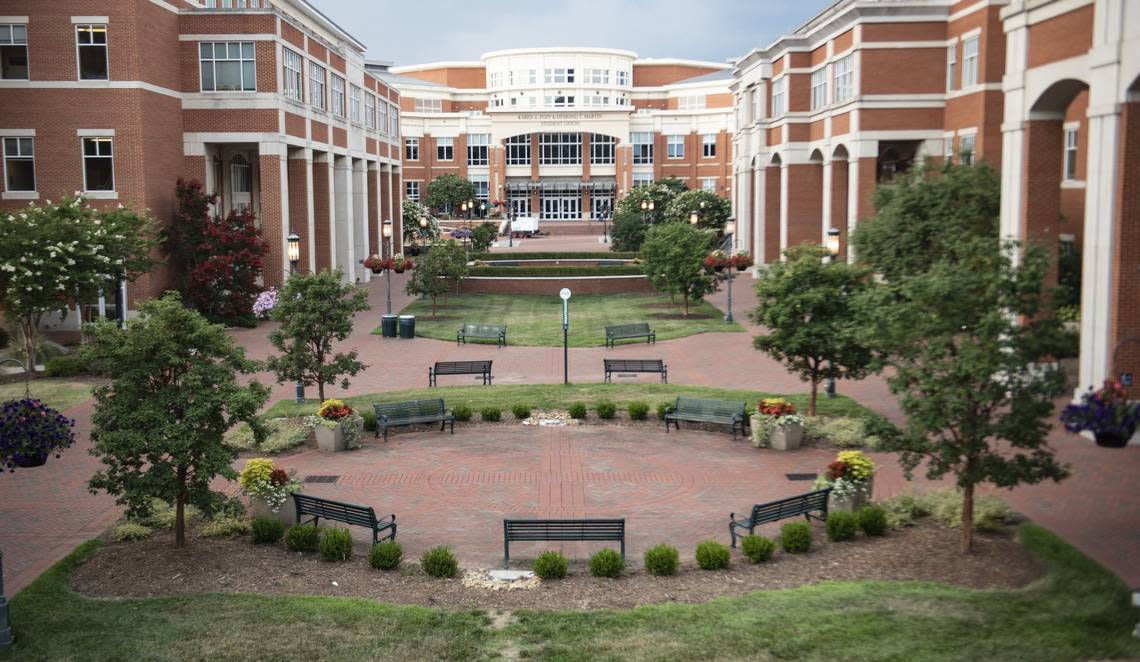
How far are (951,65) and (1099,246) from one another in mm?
23295

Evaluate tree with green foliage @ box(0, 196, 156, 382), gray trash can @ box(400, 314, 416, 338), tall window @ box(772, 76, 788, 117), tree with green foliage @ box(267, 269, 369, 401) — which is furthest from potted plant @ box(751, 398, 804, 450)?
tall window @ box(772, 76, 788, 117)

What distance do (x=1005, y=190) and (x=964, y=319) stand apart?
Answer: 12771 millimetres

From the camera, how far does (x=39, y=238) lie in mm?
28906

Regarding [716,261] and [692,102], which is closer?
[716,261]

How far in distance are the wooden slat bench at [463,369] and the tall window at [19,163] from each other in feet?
60.3

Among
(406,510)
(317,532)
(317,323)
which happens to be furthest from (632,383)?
(317,532)

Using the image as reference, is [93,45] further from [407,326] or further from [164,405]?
[164,405]

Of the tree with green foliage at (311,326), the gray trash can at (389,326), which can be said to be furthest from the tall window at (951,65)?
the tree with green foliage at (311,326)

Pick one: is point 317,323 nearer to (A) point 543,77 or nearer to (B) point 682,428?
(B) point 682,428

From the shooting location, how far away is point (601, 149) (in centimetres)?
11025

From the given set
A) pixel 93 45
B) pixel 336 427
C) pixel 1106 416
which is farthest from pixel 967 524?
pixel 93 45

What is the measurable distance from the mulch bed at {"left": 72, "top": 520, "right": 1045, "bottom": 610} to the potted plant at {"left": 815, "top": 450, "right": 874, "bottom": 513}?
1112mm

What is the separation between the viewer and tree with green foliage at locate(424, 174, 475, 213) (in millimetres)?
101312

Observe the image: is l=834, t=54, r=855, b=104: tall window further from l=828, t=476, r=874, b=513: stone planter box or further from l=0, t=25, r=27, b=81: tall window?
l=828, t=476, r=874, b=513: stone planter box
